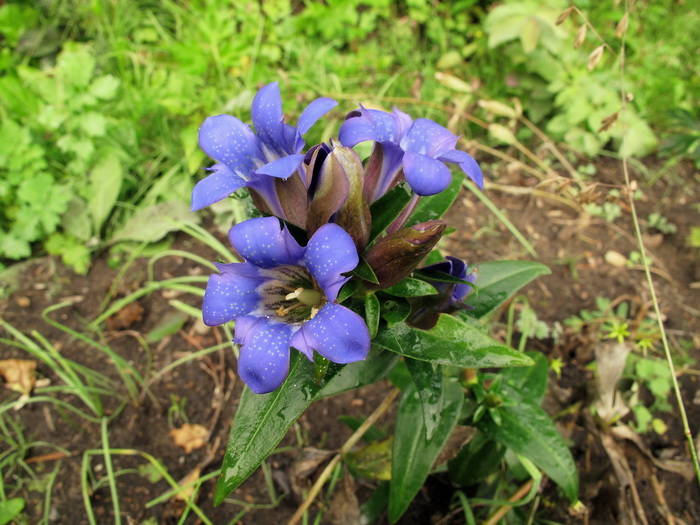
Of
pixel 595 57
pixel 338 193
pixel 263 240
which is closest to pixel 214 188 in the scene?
pixel 263 240

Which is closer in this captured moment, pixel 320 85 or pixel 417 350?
pixel 417 350

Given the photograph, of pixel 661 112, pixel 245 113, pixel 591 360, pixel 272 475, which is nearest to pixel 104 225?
pixel 245 113

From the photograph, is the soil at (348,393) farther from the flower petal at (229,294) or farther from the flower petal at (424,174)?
the flower petal at (424,174)

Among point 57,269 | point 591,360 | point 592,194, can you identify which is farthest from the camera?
point 57,269

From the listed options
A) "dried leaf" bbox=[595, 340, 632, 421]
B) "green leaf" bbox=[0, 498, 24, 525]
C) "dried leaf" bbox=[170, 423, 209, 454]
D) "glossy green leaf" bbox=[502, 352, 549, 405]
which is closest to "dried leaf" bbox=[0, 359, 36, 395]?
"green leaf" bbox=[0, 498, 24, 525]

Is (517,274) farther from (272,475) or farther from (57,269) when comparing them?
(57,269)

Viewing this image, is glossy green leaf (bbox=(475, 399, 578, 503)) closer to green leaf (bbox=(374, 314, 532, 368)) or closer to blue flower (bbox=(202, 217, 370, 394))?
green leaf (bbox=(374, 314, 532, 368))
